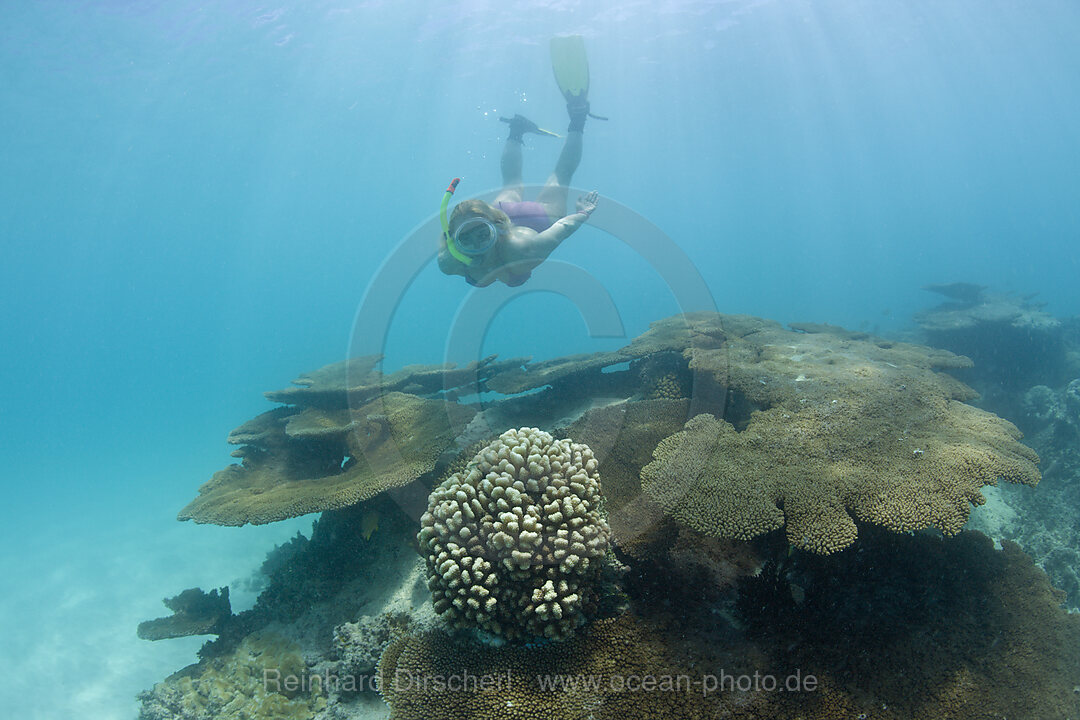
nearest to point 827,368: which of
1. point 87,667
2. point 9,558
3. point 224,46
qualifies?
point 87,667

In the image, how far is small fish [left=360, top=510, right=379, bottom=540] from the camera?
18.5ft

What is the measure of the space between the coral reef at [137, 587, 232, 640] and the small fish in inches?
124

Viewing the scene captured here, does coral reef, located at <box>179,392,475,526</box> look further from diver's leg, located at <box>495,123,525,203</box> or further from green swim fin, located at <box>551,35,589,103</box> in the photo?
green swim fin, located at <box>551,35,589,103</box>

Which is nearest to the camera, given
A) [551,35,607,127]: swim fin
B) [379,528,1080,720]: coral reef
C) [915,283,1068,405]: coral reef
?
[379,528,1080,720]: coral reef

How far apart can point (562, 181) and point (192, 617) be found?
11735mm

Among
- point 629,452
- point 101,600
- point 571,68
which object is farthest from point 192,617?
point 571,68

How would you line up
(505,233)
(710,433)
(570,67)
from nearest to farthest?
1. (710,433)
2. (505,233)
3. (570,67)

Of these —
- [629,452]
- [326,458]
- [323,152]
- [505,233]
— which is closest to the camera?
[629,452]

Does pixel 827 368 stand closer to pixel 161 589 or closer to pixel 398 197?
pixel 161 589

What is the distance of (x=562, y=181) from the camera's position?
11.8 m

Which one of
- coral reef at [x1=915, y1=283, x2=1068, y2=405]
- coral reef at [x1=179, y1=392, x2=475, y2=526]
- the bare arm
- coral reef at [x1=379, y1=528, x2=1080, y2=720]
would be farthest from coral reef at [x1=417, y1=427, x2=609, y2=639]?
coral reef at [x1=915, y1=283, x2=1068, y2=405]

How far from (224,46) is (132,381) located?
6036cm

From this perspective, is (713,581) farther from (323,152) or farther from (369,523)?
(323,152)

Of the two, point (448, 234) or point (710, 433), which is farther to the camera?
point (448, 234)
